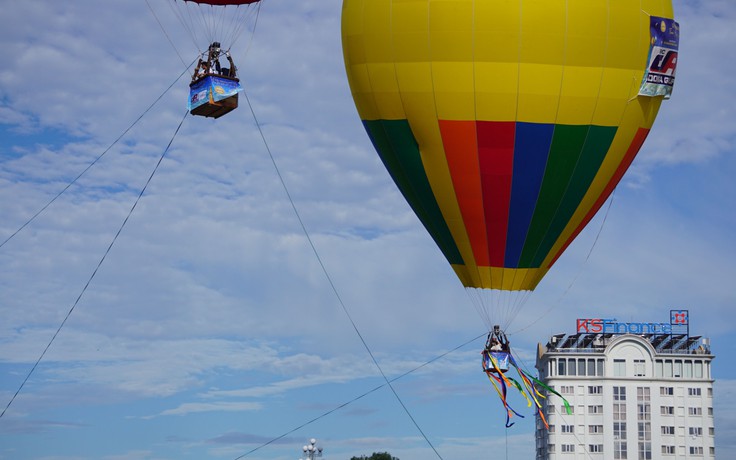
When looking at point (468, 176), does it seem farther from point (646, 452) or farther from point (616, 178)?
point (646, 452)

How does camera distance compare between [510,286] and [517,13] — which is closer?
[517,13]

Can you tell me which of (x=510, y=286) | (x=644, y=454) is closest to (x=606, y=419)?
(x=644, y=454)

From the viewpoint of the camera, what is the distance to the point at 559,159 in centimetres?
4441

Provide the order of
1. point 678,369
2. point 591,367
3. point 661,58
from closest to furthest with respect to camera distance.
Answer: point 661,58, point 678,369, point 591,367

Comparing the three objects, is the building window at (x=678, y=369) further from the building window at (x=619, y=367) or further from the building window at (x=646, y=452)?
the building window at (x=646, y=452)

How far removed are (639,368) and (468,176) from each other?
113482 millimetres

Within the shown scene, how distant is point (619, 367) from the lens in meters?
153

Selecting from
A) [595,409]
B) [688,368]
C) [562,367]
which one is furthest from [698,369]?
[562,367]

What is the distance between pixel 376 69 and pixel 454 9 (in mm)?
3855

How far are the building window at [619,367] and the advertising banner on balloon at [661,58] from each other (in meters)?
111

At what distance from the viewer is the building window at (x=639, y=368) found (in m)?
153

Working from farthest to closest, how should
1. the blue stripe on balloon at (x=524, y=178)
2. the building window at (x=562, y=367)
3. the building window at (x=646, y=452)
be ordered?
the building window at (x=562, y=367) → the building window at (x=646, y=452) → the blue stripe on balloon at (x=524, y=178)

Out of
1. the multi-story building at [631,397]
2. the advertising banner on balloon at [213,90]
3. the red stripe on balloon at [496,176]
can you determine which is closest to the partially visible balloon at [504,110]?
the red stripe on balloon at [496,176]

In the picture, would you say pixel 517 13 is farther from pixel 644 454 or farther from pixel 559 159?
pixel 644 454
